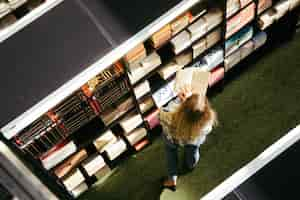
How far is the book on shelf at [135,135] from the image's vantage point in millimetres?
5629

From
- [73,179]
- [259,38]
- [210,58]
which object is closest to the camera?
[73,179]

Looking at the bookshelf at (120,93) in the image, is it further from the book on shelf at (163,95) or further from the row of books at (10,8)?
the row of books at (10,8)

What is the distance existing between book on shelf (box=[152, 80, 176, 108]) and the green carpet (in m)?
0.69

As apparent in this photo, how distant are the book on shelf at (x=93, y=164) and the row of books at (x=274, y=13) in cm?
236

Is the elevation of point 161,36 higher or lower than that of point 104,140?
higher

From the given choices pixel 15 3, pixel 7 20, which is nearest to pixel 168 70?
pixel 15 3

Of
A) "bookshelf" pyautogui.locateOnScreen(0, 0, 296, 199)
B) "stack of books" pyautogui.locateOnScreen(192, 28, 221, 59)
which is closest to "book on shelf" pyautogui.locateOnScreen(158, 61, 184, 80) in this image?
"bookshelf" pyautogui.locateOnScreen(0, 0, 296, 199)

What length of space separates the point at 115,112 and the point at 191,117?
1.20 meters

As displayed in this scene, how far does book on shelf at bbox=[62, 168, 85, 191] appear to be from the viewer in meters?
5.38

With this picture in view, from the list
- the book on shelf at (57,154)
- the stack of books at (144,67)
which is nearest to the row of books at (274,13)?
the stack of books at (144,67)

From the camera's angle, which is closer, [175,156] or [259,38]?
[175,156]

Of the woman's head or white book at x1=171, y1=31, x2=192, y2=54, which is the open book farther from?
white book at x1=171, y1=31, x2=192, y2=54

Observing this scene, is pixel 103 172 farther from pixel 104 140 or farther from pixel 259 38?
pixel 259 38

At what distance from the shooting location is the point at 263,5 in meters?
5.66
